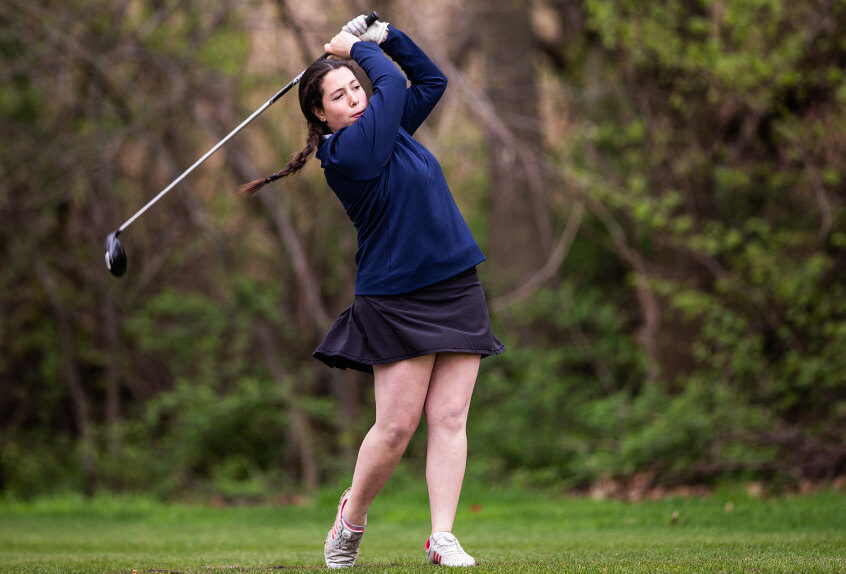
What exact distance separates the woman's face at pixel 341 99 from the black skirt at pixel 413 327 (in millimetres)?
615

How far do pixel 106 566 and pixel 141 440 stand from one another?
19.7 feet

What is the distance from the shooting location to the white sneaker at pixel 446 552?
10.7 feet

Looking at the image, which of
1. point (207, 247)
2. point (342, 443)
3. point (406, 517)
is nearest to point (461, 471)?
point (406, 517)

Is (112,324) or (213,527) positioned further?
(112,324)

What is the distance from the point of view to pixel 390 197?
3.29m

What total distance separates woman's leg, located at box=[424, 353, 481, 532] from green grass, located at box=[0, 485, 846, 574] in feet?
0.78

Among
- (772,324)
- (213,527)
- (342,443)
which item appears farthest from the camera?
(342,443)

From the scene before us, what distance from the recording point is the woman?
325 centimetres

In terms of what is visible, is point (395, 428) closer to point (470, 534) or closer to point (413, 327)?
point (413, 327)

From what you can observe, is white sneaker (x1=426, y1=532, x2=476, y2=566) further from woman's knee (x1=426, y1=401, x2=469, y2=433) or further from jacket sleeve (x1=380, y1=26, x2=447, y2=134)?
jacket sleeve (x1=380, y1=26, x2=447, y2=134)

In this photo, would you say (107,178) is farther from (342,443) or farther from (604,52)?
(604,52)

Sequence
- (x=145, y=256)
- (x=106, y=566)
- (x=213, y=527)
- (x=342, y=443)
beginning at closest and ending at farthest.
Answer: (x=106, y=566)
(x=213, y=527)
(x=342, y=443)
(x=145, y=256)

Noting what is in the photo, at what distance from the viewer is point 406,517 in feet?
21.1

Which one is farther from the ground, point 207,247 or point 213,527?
point 207,247
